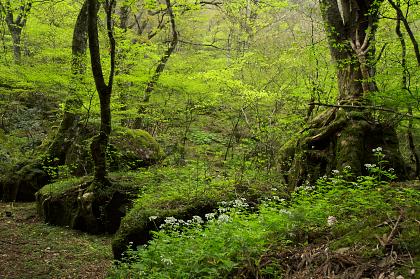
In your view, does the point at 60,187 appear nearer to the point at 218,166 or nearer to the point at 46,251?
the point at 46,251

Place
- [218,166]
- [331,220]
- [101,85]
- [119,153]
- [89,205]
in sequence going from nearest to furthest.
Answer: [331,220] → [101,85] → [89,205] → [119,153] → [218,166]

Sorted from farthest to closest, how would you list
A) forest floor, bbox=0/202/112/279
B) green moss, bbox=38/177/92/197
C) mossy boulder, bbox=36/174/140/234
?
green moss, bbox=38/177/92/197 → mossy boulder, bbox=36/174/140/234 → forest floor, bbox=0/202/112/279

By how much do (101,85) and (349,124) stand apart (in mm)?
5353

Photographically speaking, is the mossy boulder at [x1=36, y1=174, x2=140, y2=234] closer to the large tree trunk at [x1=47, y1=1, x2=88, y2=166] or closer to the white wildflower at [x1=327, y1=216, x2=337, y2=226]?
the large tree trunk at [x1=47, y1=1, x2=88, y2=166]

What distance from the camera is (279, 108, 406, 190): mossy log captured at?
7352mm

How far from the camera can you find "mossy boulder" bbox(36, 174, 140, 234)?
328 inches

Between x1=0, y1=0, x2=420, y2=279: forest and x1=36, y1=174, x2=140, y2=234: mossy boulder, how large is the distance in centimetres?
4

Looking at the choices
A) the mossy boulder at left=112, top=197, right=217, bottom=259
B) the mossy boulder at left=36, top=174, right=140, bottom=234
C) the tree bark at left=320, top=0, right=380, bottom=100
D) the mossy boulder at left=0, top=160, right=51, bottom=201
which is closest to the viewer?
the mossy boulder at left=112, top=197, right=217, bottom=259

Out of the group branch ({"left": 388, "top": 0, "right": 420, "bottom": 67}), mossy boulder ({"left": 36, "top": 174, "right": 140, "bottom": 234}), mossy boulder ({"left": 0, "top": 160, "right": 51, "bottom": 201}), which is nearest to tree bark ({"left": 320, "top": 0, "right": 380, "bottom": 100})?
branch ({"left": 388, "top": 0, "right": 420, "bottom": 67})

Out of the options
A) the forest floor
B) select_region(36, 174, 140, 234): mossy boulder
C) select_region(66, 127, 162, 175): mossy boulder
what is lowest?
the forest floor

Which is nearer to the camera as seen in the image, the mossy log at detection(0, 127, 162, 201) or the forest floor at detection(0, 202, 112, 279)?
the forest floor at detection(0, 202, 112, 279)

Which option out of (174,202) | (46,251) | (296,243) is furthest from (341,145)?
(46,251)

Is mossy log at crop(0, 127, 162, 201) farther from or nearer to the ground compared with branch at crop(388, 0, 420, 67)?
nearer to the ground

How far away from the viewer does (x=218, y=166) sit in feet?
46.8
